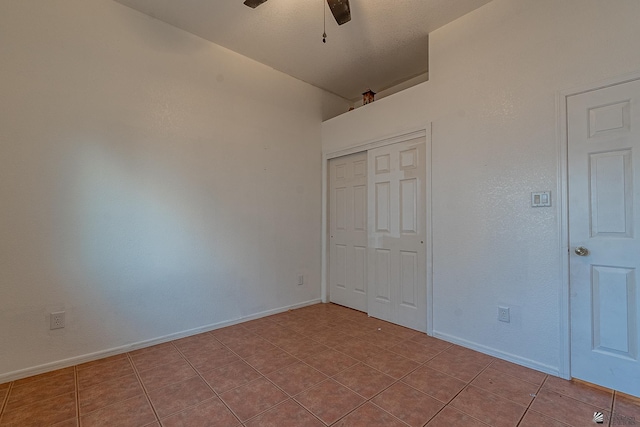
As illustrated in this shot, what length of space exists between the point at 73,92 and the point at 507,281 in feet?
12.3

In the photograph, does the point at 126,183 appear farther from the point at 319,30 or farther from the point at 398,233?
the point at 398,233

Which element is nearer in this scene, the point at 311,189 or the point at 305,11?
the point at 305,11

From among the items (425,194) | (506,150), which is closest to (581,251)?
(506,150)

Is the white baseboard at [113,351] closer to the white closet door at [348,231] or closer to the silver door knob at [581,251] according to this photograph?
the white closet door at [348,231]

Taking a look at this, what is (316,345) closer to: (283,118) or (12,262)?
(12,262)

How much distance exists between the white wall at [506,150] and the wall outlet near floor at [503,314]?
0.04 m

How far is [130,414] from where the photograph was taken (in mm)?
1650

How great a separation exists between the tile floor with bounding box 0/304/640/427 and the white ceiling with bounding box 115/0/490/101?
2966mm

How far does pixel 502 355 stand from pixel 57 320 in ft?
11.4

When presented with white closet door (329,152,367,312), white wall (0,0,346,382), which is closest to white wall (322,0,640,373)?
white closet door (329,152,367,312)

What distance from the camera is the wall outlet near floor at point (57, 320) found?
214 centimetres

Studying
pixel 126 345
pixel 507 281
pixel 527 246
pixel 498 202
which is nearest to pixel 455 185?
pixel 498 202

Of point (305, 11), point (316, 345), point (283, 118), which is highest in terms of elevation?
point (305, 11)

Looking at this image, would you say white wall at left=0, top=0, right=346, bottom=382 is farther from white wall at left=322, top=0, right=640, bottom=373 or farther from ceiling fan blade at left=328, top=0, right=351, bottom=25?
white wall at left=322, top=0, right=640, bottom=373
